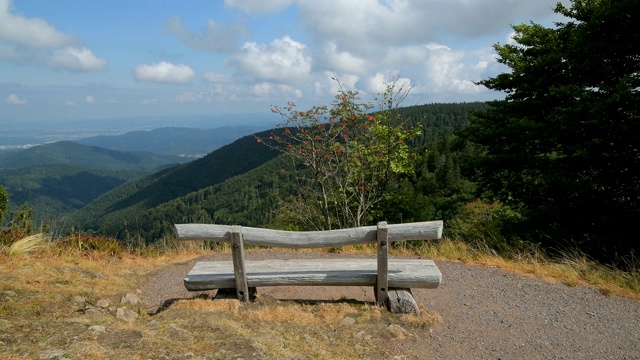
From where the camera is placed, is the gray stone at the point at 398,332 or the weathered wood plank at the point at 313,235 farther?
the weathered wood plank at the point at 313,235

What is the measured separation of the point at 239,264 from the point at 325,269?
123 cm

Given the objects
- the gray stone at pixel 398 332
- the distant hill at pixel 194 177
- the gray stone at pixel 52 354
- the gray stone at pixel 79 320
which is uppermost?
the gray stone at pixel 52 354

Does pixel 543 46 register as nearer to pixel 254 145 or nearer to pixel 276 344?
pixel 276 344

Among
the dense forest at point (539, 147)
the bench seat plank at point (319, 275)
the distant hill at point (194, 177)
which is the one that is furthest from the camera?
the distant hill at point (194, 177)

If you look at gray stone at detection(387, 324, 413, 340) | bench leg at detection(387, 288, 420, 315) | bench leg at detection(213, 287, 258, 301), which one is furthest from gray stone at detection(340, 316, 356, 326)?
bench leg at detection(213, 287, 258, 301)

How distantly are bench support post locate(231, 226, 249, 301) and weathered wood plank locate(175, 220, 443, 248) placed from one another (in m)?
0.08

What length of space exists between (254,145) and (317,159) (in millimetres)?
164999

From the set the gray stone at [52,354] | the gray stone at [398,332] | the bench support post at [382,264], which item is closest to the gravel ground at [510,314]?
the gray stone at [398,332]

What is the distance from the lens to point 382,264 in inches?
198

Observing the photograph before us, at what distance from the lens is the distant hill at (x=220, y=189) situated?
8806 centimetres

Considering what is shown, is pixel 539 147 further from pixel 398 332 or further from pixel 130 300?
pixel 130 300

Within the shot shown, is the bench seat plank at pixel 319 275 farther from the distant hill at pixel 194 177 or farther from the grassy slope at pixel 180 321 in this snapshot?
the distant hill at pixel 194 177

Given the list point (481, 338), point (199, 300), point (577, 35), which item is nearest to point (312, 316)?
point (199, 300)

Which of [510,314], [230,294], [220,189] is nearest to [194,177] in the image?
[220,189]
